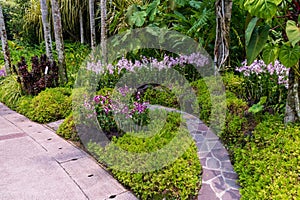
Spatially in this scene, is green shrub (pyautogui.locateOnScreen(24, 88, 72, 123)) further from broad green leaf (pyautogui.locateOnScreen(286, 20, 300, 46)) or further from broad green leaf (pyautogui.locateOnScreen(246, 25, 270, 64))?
broad green leaf (pyautogui.locateOnScreen(286, 20, 300, 46))

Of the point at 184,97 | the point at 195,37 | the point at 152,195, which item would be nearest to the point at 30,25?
the point at 195,37

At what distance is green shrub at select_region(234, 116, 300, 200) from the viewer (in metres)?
1.86

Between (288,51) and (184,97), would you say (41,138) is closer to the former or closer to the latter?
(184,97)

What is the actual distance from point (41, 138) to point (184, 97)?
6.71 ft

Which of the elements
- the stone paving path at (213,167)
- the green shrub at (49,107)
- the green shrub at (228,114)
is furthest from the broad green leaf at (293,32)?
the green shrub at (49,107)

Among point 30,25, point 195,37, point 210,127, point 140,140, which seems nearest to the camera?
point 140,140

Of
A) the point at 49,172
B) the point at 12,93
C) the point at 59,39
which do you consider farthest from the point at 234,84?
the point at 12,93

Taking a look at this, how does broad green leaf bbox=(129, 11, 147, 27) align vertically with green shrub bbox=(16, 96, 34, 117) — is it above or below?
above

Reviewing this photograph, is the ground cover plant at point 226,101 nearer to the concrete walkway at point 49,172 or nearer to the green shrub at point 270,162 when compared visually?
the green shrub at point 270,162

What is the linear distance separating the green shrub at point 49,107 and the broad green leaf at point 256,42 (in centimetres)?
279

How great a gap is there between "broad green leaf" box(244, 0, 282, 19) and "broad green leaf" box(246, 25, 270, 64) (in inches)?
15.0

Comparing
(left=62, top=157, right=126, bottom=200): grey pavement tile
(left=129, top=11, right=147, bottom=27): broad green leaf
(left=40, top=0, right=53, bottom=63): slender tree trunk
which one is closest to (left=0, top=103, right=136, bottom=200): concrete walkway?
(left=62, top=157, right=126, bottom=200): grey pavement tile

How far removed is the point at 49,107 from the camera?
3.88 meters

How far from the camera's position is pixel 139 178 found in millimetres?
2092
